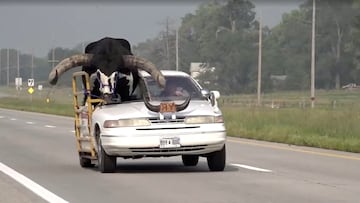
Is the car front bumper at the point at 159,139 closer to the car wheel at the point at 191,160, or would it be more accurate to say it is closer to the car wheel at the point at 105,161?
the car wheel at the point at 105,161

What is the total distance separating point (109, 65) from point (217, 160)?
253 cm

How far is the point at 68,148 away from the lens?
2470 cm

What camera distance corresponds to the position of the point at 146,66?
54.0ft

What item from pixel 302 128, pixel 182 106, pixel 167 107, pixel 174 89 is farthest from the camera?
pixel 302 128

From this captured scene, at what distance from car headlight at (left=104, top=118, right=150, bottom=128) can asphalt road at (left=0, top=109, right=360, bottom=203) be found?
866 mm

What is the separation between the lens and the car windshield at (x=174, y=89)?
1672cm

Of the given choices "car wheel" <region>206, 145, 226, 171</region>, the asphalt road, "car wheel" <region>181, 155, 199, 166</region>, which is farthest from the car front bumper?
"car wheel" <region>181, 155, 199, 166</region>

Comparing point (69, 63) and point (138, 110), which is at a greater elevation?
point (69, 63)

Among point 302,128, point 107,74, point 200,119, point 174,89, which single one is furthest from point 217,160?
point 302,128

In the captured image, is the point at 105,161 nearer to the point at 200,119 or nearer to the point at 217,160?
the point at 200,119

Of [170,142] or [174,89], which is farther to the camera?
[174,89]

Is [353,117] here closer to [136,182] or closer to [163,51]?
[136,182]

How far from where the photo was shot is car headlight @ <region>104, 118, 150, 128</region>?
1558 centimetres

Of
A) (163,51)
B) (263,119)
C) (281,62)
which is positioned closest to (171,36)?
(163,51)
